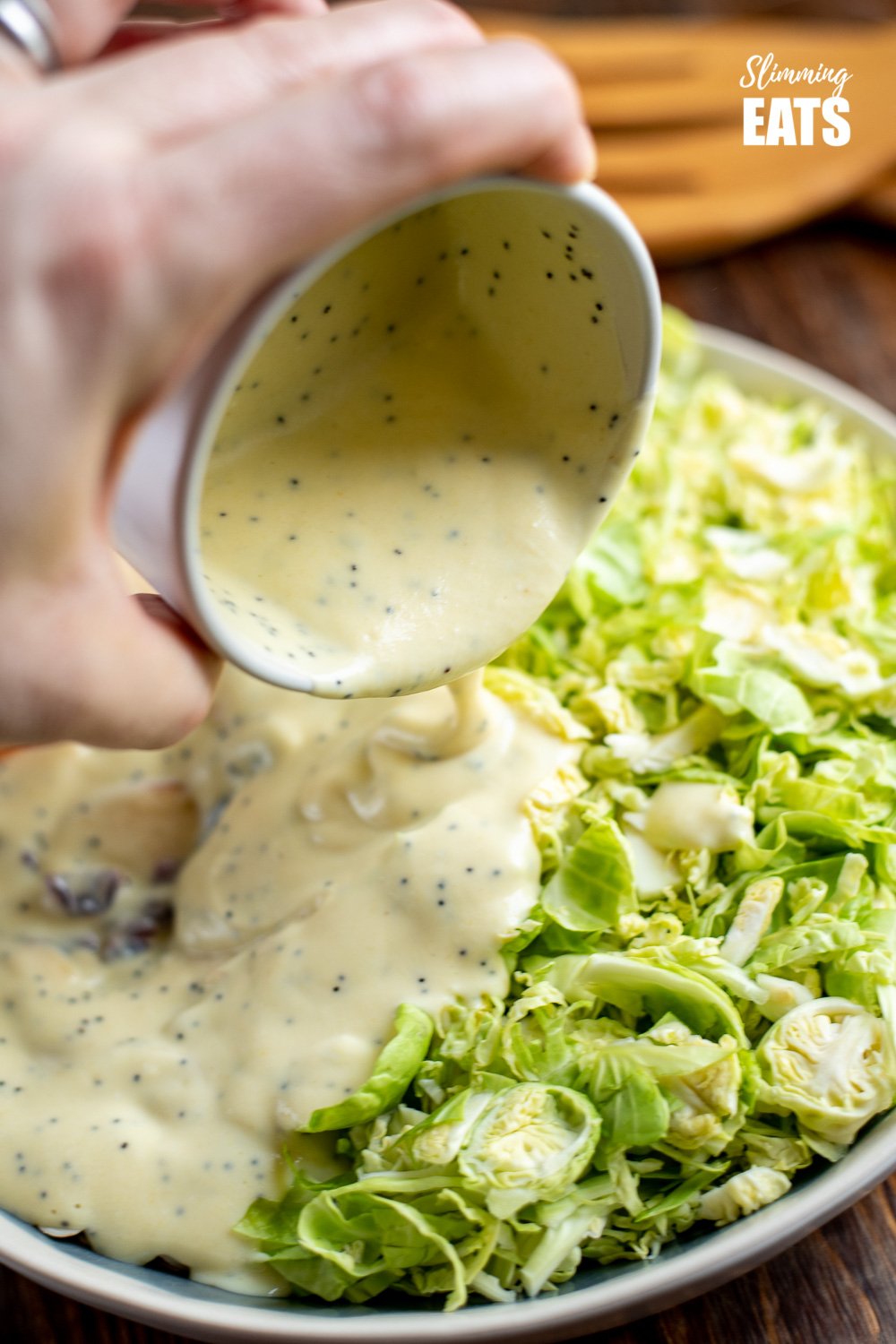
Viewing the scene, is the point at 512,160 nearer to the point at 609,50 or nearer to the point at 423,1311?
the point at 423,1311

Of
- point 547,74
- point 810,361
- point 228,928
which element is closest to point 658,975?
point 228,928

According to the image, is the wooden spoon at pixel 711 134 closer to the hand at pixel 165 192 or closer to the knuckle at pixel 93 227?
the hand at pixel 165 192

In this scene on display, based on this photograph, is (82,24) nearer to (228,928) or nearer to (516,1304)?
(228,928)

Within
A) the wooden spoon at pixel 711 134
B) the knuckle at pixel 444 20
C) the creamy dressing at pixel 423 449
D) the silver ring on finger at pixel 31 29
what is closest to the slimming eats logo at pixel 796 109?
the wooden spoon at pixel 711 134

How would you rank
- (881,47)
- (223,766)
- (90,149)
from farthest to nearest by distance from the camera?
1. (881,47)
2. (223,766)
3. (90,149)

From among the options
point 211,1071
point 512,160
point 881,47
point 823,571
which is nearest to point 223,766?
point 211,1071

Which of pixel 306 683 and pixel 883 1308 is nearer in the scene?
pixel 306 683
